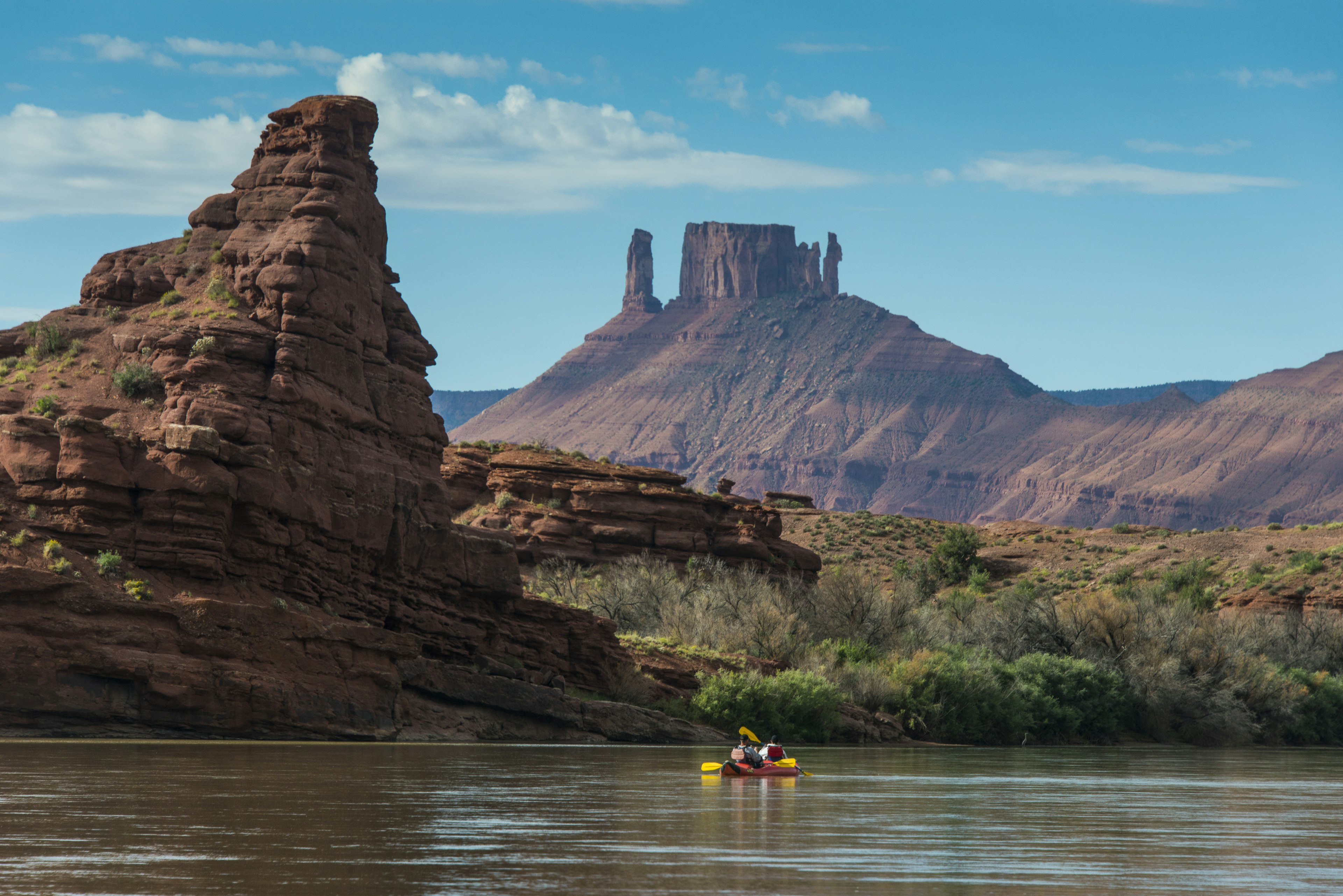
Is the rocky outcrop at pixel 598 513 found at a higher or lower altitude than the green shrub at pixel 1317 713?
higher

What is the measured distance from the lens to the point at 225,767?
25703mm

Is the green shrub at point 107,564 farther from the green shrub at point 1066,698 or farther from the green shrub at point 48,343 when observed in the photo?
the green shrub at point 1066,698

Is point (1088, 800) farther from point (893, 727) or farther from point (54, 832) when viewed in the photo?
point (893, 727)

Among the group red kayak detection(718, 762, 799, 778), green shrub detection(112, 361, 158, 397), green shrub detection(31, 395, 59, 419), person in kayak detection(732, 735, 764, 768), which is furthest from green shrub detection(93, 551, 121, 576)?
person in kayak detection(732, 735, 764, 768)

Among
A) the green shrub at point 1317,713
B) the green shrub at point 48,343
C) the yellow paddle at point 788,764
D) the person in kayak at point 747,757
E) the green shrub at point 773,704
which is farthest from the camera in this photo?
the green shrub at point 1317,713

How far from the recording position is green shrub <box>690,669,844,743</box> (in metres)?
43.9

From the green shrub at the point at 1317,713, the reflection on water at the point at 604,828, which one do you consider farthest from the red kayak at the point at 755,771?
the green shrub at the point at 1317,713

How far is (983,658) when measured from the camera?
181 feet

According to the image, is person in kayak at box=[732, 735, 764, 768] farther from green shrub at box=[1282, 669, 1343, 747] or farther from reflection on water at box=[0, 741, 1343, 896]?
green shrub at box=[1282, 669, 1343, 747]

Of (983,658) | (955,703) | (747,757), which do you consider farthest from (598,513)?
(747,757)

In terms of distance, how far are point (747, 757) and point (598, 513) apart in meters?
38.5

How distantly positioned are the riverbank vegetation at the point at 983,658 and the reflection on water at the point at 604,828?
16050mm

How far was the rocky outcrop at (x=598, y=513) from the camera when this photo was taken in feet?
216

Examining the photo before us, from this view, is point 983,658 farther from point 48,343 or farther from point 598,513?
point 48,343
